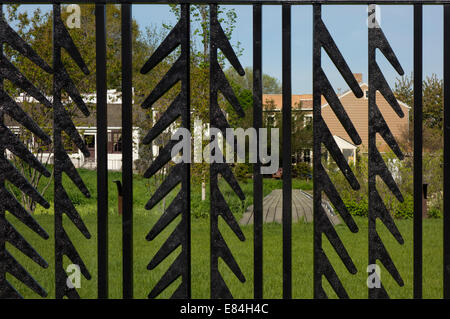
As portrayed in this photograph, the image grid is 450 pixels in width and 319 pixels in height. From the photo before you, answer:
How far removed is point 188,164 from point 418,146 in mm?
938

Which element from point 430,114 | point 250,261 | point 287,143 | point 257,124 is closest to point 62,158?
point 257,124

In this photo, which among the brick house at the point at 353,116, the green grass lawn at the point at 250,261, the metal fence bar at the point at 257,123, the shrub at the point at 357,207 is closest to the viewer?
the metal fence bar at the point at 257,123

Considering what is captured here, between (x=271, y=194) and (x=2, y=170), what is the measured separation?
32.1 feet

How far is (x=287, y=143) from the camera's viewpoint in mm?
1466

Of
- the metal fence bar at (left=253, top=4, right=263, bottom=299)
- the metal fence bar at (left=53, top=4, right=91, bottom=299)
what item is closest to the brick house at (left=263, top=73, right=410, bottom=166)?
the metal fence bar at (left=253, top=4, right=263, bottom=299)

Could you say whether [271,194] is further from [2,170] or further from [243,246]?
[2,170]

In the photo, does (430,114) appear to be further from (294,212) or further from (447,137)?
(447,137)

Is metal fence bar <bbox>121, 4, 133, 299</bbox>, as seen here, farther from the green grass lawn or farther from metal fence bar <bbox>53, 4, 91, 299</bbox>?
the green grass lawn

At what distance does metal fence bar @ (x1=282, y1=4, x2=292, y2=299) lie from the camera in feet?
4.73

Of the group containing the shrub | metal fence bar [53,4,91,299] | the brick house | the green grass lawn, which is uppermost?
the brick house

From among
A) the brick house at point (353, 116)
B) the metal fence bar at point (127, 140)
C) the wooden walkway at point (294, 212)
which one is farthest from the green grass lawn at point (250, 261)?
the brick house at point (353, 116)

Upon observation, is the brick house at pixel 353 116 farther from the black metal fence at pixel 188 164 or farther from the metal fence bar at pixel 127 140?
the metal fence bar at pixel 127 140

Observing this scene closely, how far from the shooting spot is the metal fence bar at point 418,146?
1460mm

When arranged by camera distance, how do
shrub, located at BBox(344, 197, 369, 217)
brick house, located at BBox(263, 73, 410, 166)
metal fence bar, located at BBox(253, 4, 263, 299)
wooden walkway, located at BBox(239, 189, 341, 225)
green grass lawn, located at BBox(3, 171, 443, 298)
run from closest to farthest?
metal fence bar, located at BBox(253, 4, 263, 299), green grass lawn, located at BBox(3, 171, 443, 298), wooden walkway, located at BBox(239, 189, 341, 225), shrub, located at BBox(344, 197, 369, 217), brick house, located at BBox(263, 73, 410, 166)
